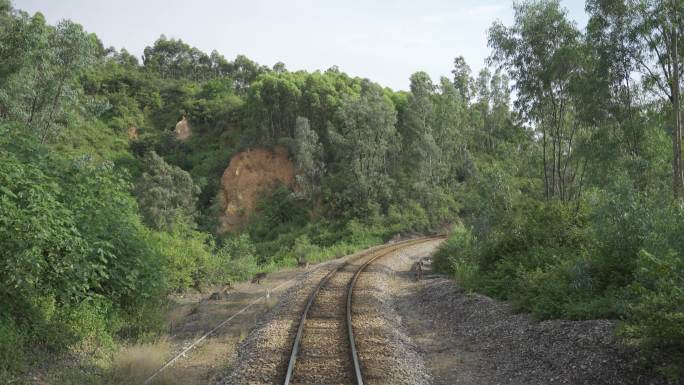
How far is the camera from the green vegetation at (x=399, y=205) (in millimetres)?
8117

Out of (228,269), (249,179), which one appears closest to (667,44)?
(228,269)

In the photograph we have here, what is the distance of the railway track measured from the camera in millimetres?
7918

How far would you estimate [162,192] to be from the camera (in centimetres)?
3588

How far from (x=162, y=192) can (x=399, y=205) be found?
2205 cm

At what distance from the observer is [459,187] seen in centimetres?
5162

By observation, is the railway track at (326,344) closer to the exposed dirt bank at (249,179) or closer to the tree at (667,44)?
the tree at (667,44)

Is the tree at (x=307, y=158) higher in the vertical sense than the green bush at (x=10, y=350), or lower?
higher

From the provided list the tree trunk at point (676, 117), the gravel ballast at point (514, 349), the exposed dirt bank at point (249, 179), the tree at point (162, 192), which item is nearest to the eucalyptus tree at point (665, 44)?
the tree trunk at point (676, 117)

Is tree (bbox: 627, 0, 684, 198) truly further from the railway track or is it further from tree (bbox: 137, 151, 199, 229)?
tree (bbox: 137, 151, 199, 229)

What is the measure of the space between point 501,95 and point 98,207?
61.5 meters

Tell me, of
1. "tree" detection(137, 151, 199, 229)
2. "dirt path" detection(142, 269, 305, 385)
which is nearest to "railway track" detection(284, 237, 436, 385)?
"dirt path" detection(142, 269, 305, 385)

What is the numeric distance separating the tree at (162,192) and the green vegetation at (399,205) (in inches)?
6.1

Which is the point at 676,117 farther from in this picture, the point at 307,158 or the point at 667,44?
the point at 307,158

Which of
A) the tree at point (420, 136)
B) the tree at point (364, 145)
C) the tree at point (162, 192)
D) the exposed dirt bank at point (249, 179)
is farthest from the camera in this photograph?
the tree at point (420, 136)
